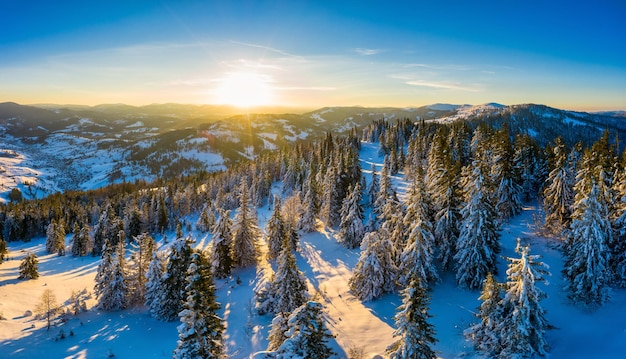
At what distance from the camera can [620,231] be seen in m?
24.3

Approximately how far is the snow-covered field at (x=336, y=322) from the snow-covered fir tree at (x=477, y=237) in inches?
79.8

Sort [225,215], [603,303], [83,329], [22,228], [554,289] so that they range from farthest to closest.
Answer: [22,228] < [225,215] < [83,329] < [554,289] < [603,303]

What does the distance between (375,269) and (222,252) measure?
70.4 feet

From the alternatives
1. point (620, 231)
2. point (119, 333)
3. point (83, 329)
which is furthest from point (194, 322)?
point (620, 231)

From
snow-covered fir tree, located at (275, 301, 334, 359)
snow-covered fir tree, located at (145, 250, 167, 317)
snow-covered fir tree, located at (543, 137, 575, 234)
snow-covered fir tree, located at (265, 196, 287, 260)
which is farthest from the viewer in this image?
snow-covered fir tree, located at (265, 196, 287, 260)

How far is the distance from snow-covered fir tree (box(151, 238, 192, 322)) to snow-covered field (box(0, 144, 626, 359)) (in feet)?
3.91

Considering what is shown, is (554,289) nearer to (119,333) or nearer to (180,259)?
(180,259)

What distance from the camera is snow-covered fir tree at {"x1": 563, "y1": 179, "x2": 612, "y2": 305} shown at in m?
22.8

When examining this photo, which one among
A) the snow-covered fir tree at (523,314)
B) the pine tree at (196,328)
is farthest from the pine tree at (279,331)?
the snow-covered fir tree at (523,314)

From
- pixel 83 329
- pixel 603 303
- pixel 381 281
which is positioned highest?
pixel 603 303

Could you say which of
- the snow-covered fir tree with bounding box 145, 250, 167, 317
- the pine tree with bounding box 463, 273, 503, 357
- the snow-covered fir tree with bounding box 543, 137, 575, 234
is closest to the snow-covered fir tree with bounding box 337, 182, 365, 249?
the snow-covered fir tree with bounding box 543, 137, 575, 234

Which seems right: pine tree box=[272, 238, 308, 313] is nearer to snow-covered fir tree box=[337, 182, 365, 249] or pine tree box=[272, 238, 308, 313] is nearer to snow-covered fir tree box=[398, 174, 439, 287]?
snow-covered fir tree box=[398, 174, 439, 287]

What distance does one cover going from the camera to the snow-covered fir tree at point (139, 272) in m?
37.6

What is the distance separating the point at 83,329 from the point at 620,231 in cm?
4910
